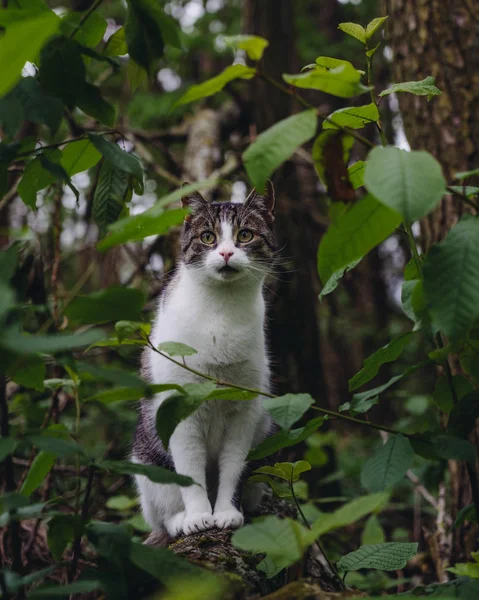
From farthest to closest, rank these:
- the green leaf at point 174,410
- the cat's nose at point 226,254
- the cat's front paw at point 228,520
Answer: the cat's nose at point 226,254
the cat's front paw at point 228,520
the green leaf at point 174,410

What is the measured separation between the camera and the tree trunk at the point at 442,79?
316cm

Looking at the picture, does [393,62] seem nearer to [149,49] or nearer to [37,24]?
[149,49]

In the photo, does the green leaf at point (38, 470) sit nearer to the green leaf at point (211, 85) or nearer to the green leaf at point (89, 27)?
the green leaf at point (211, 85)

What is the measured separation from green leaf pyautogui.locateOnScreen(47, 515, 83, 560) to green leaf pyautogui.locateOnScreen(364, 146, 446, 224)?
35.1 inches

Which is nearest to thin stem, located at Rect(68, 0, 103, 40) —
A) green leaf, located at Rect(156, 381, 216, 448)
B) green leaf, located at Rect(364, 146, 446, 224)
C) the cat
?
green leaf, located at Rect(364, 146, 446, 224)

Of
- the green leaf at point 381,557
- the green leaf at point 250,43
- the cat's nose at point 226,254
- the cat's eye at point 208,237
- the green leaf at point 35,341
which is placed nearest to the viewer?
the green leaf at point 35,341

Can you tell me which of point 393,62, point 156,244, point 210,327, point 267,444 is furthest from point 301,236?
point 267,444

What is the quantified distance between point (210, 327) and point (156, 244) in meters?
2.29

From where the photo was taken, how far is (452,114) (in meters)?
3.21

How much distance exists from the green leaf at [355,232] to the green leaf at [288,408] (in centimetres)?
30

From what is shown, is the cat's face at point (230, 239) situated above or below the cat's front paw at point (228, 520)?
above

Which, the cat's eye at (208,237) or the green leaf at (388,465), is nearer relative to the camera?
the green leaf at (388,465)

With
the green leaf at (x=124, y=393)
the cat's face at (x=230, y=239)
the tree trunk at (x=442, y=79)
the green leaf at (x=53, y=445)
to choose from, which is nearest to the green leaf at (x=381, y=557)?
the green leaf at (x=124, y=393)

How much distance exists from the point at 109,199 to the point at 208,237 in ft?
4.88
